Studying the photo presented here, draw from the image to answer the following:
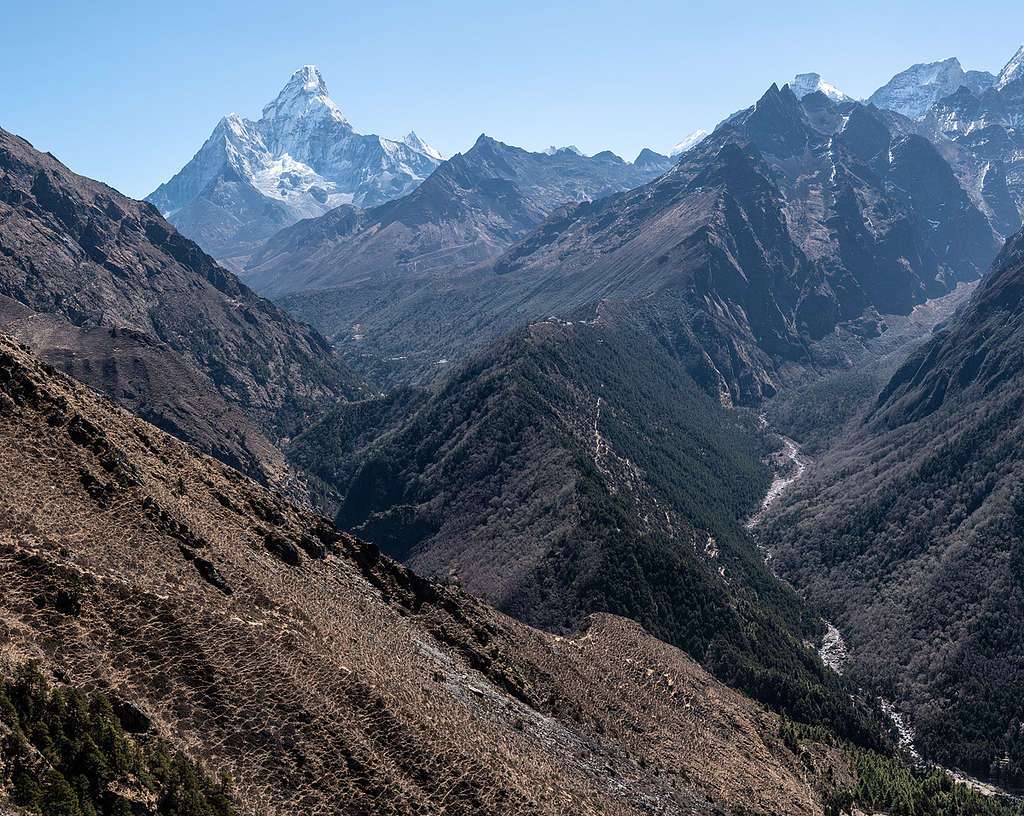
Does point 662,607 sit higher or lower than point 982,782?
higher

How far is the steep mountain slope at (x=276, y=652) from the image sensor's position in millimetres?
46969

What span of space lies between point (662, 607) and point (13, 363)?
16807 centimetres

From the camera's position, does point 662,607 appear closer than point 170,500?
No

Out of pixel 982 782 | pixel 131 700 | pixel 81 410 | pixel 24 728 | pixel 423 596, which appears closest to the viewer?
pixel 24 728

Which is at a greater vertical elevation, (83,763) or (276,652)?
(83,763)

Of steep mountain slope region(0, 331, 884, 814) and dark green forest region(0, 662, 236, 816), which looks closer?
dark green forest region(0, 662, 236, 816)

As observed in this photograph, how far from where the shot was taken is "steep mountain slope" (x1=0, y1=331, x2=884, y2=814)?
46969mm

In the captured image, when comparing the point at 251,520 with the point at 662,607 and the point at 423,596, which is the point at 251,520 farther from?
the point at 662,607

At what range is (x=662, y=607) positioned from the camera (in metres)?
196

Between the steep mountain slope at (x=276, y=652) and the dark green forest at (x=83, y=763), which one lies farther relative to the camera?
the steep mountain slope at (x=276, y=652)

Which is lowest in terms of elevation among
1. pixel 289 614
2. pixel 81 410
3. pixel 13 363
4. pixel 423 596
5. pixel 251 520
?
pixel 423 596

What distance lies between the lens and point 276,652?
55250mm

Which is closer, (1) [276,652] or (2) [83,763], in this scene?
(2) [83,763]

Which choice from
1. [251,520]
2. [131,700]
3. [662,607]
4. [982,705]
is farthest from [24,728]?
[982,705]
